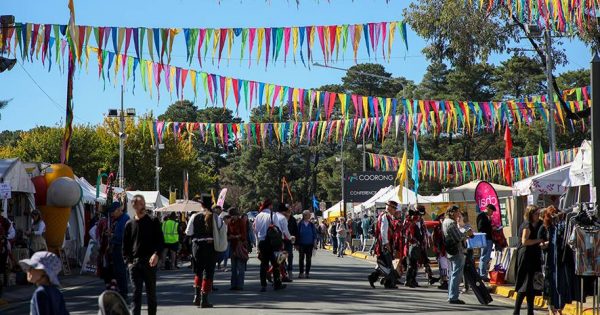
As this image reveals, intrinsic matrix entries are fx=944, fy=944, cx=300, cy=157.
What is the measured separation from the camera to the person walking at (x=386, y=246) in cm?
2077

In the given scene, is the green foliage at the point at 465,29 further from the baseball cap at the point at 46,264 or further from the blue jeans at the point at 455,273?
the baseball cap at the point at 46,264

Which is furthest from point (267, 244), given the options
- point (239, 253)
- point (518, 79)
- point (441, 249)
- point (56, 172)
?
point (518, 79)

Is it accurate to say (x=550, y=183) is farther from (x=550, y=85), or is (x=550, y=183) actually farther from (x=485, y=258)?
(x=550, y=85)

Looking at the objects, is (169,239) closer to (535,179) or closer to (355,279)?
(355,279)

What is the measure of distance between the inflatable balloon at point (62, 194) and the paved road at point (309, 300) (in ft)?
15.6

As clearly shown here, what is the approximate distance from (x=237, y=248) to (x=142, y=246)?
7.18 m

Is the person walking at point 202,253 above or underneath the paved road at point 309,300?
above

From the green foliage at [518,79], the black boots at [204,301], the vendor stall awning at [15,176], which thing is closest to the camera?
the black boots at [204,301]

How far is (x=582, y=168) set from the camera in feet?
65.1

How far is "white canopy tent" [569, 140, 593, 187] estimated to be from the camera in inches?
767

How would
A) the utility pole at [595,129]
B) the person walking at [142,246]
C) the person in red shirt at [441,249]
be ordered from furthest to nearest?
1. the person in red shirt at [441,249]
2. the utility pole at [595,129]
3. the person walking at [142,246]

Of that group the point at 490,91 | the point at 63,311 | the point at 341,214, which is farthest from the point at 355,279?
the point at 490,91

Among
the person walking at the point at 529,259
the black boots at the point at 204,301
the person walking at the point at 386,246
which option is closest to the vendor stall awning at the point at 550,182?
the person walking at the point at 386,246

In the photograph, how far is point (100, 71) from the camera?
23219 millimetres
